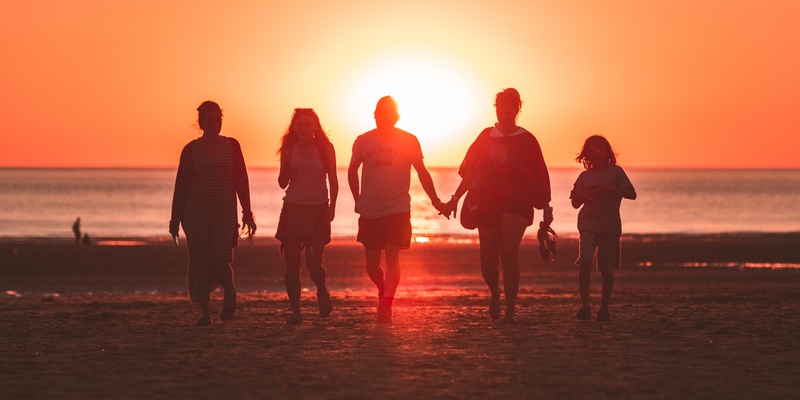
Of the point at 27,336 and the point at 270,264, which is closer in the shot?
the point at 27,336

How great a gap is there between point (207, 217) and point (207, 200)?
0.48 ft

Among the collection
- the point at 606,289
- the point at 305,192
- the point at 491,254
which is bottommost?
the point at 606,289

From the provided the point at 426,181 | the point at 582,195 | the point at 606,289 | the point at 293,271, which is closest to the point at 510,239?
the point at 582,195

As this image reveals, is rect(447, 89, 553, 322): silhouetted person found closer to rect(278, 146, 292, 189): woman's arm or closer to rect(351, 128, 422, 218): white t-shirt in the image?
rect(351, 128, 422, 218): white t-shirt

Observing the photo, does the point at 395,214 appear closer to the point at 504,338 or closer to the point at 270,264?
the point at 504,338

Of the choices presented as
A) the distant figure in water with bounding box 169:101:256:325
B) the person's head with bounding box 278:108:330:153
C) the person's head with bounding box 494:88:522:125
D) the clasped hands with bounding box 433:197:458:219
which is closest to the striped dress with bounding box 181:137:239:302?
the distant figure in water with bounding box 169:101:256:325

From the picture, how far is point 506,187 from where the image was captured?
9.70 m

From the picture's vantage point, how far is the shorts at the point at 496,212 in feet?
31.8

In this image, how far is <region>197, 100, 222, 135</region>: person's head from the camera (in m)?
9.67

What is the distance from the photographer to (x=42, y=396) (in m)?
6.14

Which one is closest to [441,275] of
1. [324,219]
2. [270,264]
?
[270,264]

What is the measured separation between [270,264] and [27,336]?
17.4 metres

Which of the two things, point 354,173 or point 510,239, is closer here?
point 510,239

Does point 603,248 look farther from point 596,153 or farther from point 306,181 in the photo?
point 306,181
